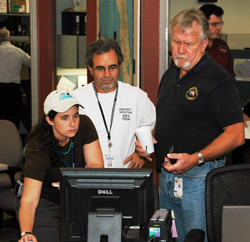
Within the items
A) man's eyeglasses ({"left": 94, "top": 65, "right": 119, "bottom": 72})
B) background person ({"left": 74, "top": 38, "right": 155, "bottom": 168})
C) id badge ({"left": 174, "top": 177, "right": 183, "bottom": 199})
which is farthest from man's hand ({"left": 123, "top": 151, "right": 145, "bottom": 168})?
man's eyeglasses ({"left": 94, "top": 65, "right": 119, "bottom": 72})

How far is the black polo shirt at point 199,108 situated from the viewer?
2984 millimetres

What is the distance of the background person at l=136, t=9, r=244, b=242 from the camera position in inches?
117

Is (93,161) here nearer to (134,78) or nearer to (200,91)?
Answer: (200,91)

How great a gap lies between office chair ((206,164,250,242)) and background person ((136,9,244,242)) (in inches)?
4.7

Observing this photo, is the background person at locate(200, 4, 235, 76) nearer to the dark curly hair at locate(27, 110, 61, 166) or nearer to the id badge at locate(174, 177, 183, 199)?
the id badge at locate(174, 177, 183, 199)

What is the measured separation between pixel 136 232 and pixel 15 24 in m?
7.29

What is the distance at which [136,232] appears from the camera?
2.33 metres

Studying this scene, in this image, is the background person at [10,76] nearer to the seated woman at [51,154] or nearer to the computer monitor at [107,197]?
the seated woman at [51,154]

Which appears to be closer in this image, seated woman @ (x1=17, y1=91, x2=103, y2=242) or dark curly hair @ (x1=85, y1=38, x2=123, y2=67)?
seated woman @ (x1=17, y1=91, x2=103, y2=242)

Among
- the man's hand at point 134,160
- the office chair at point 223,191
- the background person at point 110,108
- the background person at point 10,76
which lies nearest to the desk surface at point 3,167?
the background person at point 110,108

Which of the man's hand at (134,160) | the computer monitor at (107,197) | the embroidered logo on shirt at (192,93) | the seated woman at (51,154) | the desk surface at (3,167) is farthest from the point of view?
the desk surface at (3,167)

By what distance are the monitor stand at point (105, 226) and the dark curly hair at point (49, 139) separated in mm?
644

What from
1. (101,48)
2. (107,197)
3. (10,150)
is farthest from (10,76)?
(107,197)

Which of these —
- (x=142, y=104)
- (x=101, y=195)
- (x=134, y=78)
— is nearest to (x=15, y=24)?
(x=134, y=78)
